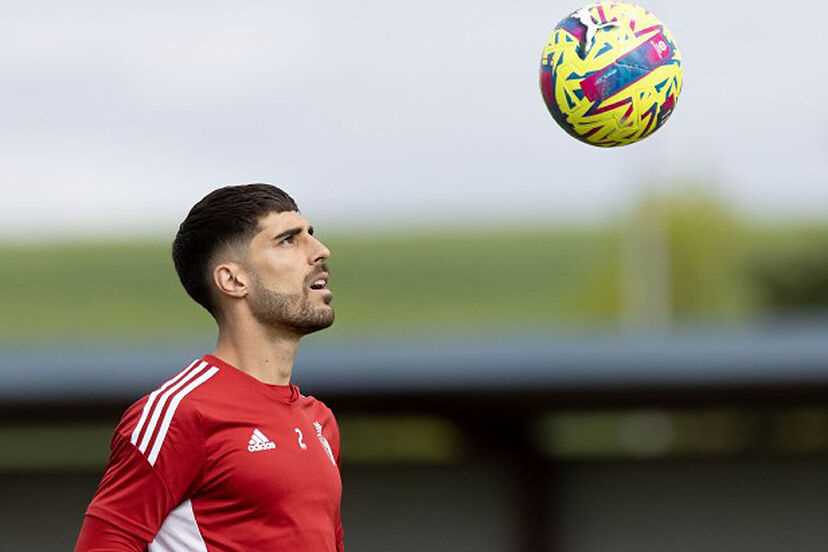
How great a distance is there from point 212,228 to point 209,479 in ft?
2.77

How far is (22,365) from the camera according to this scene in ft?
26.8

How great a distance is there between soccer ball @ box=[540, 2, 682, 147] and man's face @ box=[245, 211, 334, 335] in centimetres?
120

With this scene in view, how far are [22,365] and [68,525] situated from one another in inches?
46.2

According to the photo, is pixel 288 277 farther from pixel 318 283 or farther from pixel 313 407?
pixel 313 407

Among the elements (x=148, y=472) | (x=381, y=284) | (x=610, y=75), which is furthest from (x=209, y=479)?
(x=381, y=284)

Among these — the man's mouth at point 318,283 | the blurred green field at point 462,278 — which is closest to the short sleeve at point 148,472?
the man's mouth at point 318,283

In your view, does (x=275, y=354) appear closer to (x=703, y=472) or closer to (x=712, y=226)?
(x=703, y=472)

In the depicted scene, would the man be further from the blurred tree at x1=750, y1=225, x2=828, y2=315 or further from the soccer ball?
the blurred tree at x1=750, y1=225, x2=828, y2=315

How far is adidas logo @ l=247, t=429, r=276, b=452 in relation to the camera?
4.51 metres

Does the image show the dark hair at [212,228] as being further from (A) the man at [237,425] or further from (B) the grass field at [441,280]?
(B) the grass field at [441,280]

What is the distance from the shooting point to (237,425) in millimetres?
4527

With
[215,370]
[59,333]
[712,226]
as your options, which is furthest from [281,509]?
[712,226]

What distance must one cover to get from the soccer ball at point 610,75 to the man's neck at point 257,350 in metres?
1.42

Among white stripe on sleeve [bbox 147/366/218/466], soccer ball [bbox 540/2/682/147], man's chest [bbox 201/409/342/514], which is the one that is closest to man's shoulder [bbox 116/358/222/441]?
white stripe on sleeve [bbox 147/366/218/466]
